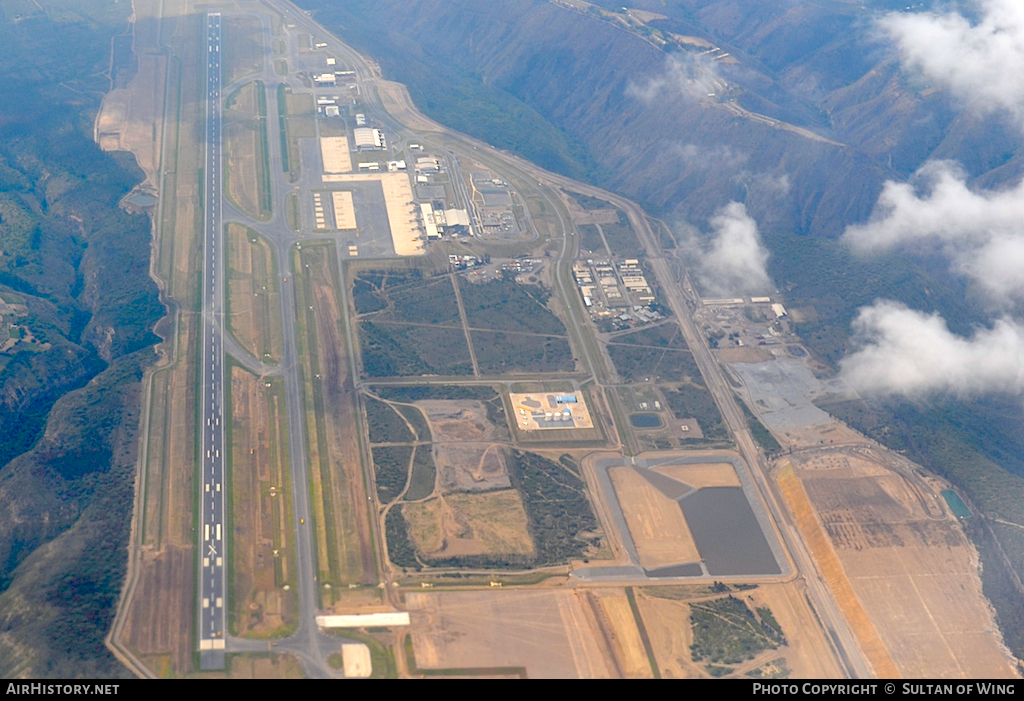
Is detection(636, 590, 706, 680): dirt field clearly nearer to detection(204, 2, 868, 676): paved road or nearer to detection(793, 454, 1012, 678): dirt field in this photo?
detection(204, 2, 868, 676): paved road

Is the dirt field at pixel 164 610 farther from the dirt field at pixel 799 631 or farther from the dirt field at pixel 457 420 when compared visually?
the dirt field at pixel 799 631

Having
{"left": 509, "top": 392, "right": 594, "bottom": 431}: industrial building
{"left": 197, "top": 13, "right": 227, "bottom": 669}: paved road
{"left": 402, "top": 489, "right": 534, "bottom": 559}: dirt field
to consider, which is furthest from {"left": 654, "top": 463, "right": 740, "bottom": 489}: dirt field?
{"left": 197, "top": 13, "right": 227, "bottom": 669}: paved road

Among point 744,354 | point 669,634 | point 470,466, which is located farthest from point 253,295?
point 669,634

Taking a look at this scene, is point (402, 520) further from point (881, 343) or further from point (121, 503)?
point (881, 343)

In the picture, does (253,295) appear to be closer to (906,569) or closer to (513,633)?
(513,633)

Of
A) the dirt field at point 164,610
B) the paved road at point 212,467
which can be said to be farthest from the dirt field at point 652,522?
the dirt field at point 164,610
